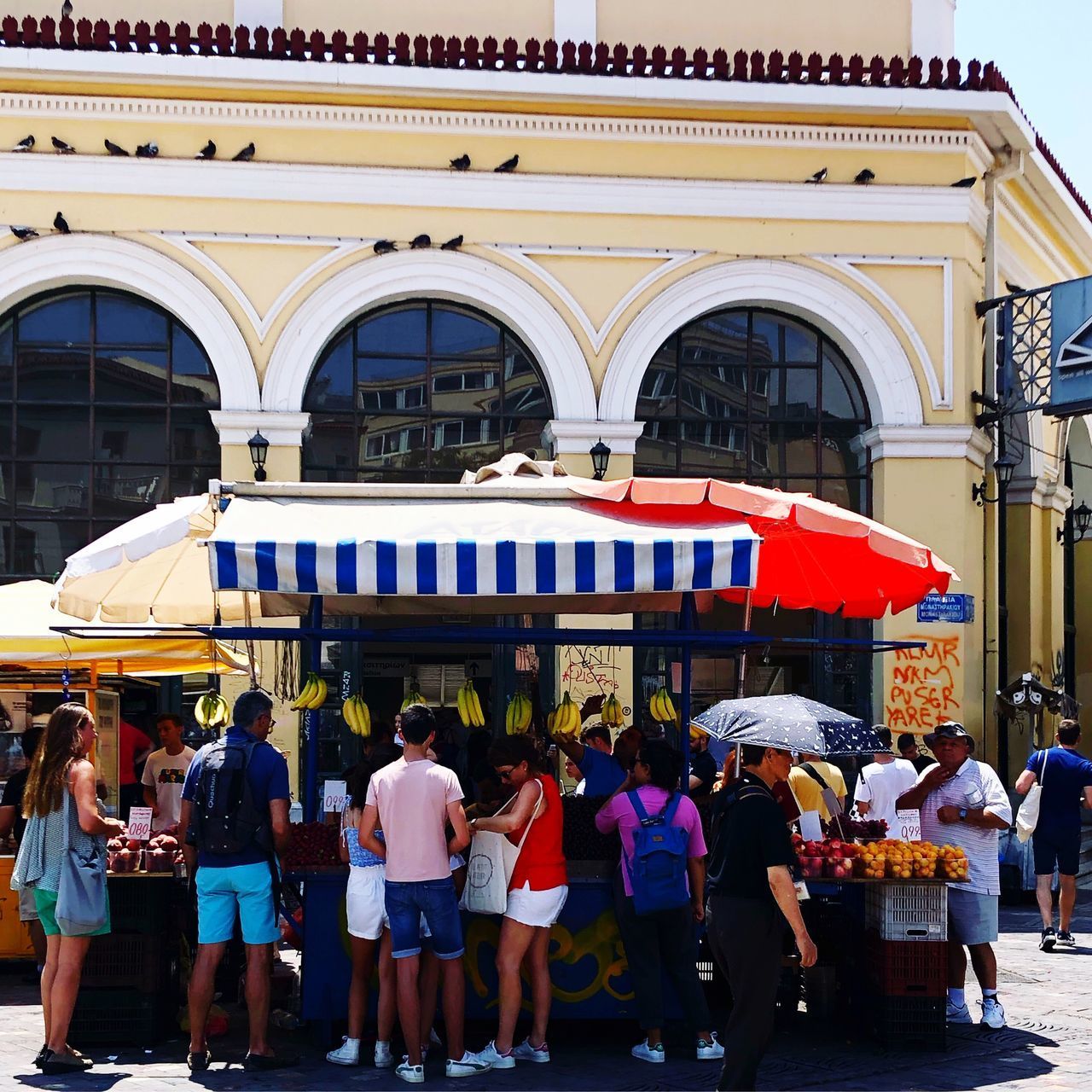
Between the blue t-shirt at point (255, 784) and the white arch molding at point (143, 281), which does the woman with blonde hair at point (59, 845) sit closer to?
the blue t-shirt at point (255, 784)

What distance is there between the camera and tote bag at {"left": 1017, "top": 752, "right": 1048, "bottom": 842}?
40.5ft

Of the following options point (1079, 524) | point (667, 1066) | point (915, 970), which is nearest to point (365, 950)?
point (667, 1066)

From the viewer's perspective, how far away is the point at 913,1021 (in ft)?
27.5

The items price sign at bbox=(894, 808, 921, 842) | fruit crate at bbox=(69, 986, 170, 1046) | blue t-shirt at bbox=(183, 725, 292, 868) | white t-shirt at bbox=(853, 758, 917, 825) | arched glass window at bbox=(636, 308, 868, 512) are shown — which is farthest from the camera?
arched glass window at bbox=(636, 308, 868, 512)

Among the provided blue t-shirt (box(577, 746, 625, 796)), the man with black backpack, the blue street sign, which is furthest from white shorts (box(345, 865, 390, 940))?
the blue street sign

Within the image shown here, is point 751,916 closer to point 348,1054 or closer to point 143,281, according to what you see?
point 348,1054

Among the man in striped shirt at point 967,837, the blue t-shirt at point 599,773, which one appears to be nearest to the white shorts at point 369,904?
the blue t-shirt at point 599,773

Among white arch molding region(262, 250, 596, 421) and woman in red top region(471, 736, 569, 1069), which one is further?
white arch molding region(262, 250, 596, 421)

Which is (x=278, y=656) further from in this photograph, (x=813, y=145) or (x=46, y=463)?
(x=813, y=145)

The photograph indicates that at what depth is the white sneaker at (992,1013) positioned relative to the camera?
8906mm

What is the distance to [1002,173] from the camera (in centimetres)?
1673

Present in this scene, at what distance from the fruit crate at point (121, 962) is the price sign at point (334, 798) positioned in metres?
1.15

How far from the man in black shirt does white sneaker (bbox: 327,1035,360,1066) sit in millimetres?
2253

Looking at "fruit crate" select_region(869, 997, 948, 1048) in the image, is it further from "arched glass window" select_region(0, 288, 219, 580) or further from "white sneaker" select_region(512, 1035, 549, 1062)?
"arched glass window" select_region(0, 288, 219, 580)
